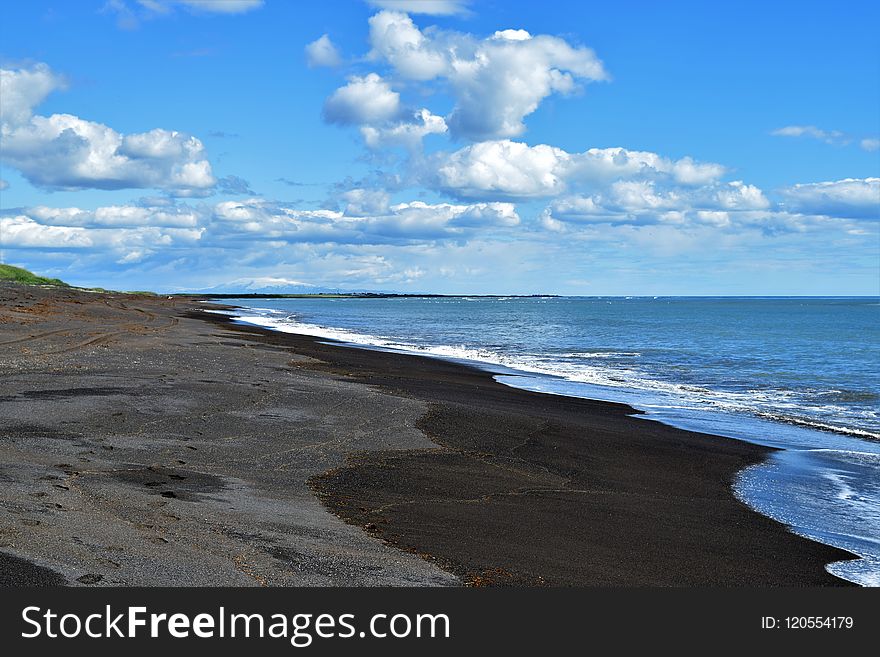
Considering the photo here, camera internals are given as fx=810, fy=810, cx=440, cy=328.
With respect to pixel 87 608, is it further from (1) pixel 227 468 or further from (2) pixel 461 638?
(1) pixel 227 468

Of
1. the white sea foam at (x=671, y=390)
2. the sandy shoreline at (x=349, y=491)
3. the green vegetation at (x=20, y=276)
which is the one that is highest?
the green vegetation at (x=20, y=276)

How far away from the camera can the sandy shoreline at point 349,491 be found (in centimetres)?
844

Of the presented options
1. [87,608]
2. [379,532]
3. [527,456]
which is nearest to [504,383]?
[527,456]

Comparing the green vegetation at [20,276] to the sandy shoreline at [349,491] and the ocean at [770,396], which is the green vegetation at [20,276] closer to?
the ocean at [770,396]

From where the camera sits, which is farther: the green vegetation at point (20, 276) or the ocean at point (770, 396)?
the green vegetation at point (20, 276)

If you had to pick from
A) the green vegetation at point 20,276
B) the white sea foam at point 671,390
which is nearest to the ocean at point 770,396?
the white sea foam at point 671,390

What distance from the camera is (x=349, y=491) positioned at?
12.3 m

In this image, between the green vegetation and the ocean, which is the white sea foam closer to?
the ocean

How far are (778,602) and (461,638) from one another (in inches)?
138

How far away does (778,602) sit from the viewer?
7.94 meters

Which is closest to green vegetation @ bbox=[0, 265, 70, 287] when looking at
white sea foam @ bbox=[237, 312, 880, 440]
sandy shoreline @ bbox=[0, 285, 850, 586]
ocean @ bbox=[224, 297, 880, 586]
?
ocean @ bbox=[224, 297, 880, 586]

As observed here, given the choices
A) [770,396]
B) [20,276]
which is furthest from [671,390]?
[20,276]

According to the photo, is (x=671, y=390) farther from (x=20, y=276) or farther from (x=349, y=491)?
(x=20, y=276)

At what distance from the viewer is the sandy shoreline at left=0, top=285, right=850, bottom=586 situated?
8438mm
